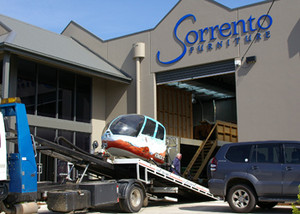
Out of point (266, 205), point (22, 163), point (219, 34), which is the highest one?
point (219, 34)

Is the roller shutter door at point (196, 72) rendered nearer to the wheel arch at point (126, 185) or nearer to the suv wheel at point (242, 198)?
the suv wheel at point (242, 198)

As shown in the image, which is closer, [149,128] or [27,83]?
[149,128]

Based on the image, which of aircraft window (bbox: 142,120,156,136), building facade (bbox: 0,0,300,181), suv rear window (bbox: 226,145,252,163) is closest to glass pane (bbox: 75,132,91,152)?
building facade (bbox: 0,0,300,181)

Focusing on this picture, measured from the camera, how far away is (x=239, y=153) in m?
11.3

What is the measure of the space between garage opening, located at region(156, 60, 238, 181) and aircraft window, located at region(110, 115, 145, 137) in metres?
5.86

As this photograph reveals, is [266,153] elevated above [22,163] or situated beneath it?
elevated above

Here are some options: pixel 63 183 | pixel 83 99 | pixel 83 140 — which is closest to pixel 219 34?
pixel 83 99

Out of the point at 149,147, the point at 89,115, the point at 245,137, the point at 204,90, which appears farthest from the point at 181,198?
the point at 204,90

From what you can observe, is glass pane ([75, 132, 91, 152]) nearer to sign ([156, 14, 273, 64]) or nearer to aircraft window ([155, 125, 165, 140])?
sign ([156, 14, 273, 64])

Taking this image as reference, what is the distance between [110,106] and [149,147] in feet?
32.0

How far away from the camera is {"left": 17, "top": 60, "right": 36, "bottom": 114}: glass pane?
18200mm

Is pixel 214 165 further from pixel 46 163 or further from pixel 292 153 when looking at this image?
pixel 46 163

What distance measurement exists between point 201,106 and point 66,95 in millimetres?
13960

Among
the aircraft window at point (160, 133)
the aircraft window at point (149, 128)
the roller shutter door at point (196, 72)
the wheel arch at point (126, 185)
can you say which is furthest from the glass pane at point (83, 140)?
the wheel arch at point (126, 185)
